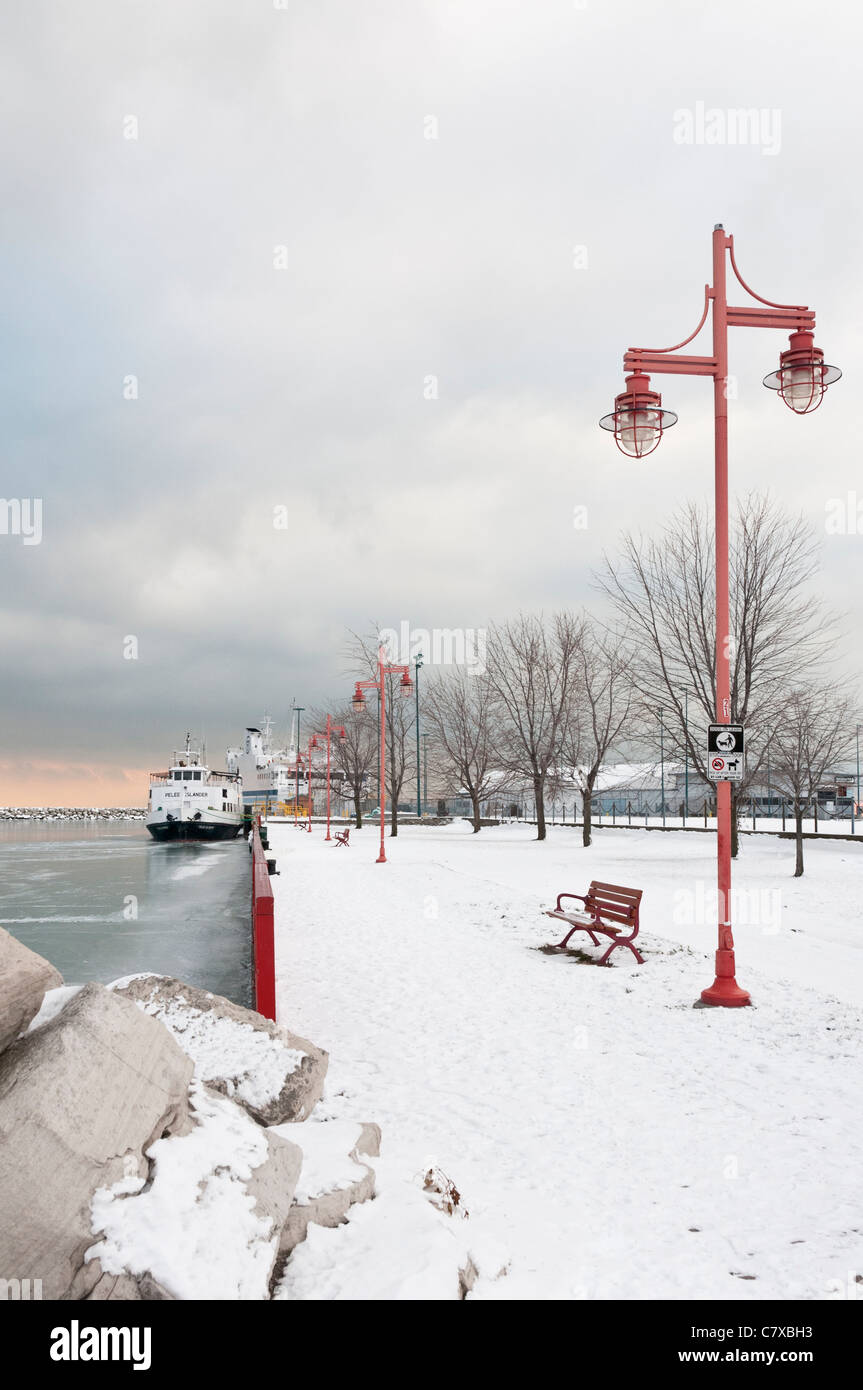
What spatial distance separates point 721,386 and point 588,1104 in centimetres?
691

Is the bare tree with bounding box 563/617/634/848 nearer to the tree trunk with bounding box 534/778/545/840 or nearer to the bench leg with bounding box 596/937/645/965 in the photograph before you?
the tree trunk with bounding box 534/778/545/840

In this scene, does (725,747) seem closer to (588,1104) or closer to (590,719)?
(588,1104)

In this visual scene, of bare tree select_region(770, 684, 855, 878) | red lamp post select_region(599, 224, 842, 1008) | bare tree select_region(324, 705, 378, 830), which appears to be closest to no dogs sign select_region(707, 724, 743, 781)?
red lamp post select_region(599, 224, 842, 1008)

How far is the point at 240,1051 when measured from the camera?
5.01 meters

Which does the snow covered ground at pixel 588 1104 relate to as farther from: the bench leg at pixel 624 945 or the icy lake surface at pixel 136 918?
the icy lake surface at pixel 136 918

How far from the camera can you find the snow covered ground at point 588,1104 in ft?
11.9

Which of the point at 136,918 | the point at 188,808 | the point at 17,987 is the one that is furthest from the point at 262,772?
the point at 17,987

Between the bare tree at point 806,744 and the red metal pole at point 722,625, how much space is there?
11.9 meters

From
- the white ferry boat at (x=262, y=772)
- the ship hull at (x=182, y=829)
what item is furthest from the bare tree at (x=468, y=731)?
the white ferry boat at (x=262, y=772)

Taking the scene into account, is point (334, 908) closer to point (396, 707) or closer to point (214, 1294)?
point (214, 1294)

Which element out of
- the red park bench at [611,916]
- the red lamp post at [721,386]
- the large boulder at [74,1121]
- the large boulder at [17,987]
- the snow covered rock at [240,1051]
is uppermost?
the red lamp post at [721,386]

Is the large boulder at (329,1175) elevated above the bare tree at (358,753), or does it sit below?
below
